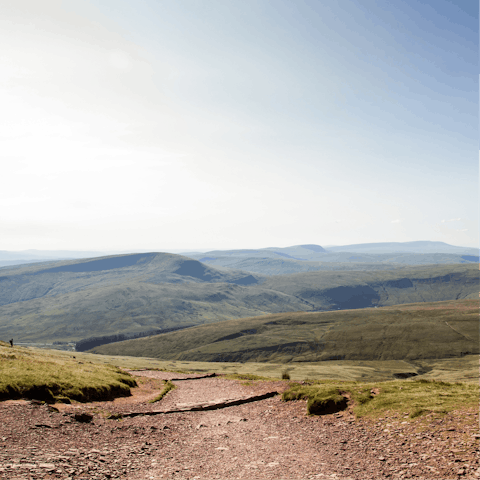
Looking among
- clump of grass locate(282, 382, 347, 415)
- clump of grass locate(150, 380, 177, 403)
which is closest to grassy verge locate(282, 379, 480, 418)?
clump of grass locate(282, 382, 347, 415)

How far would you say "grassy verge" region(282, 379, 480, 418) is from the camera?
1984 cm

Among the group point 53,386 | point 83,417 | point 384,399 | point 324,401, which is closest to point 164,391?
point 53,386

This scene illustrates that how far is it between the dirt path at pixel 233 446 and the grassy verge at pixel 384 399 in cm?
108

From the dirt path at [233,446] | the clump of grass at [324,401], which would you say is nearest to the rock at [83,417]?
the dirt path at [233,446]

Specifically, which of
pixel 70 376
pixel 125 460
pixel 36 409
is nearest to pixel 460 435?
pixel 125 460

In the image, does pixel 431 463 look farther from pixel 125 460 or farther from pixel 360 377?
pixel 360 377

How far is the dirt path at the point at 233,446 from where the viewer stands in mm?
14094

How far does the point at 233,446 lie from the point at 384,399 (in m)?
10.8

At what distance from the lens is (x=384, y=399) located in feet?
73.2

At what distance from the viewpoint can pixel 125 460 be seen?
16.0m

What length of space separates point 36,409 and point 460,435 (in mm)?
24398

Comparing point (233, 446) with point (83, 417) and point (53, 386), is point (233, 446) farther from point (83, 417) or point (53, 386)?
point (53, 386)

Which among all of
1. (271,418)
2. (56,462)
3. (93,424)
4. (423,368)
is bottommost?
(423,368)

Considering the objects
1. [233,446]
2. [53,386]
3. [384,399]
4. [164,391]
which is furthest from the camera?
[164,391]
